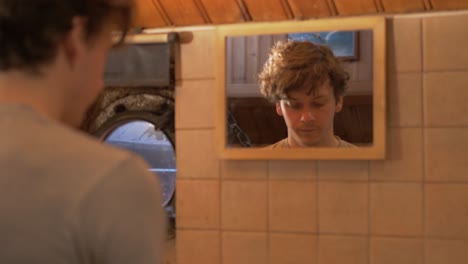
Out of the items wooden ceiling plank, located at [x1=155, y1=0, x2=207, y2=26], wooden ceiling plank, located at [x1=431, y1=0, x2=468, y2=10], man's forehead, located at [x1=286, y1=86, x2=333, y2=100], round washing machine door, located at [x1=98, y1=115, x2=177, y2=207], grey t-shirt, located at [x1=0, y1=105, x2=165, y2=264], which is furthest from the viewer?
round washing machine door, located at [x1=98, y1=115, x2=177, y2=207]

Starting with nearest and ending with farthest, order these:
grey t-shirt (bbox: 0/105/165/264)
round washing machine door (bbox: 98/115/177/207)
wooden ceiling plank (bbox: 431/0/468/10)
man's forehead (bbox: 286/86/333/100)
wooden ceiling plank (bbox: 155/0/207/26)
→ 1. grey t-shirt (bbox: 0/105/165/264)
2. wooden ceiling plank (bbox: 431/0/468/10)
3. man's forehead (bbox: 286/86/333/100)
4. wooden ceiling plank (bbox: 155/0/207/26)
5. round washing machine door (bbox: 98/115/177/207)

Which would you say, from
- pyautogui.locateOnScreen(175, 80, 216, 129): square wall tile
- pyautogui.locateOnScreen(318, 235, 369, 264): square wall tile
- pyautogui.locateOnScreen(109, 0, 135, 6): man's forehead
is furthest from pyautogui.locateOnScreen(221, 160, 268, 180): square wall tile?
pyautogui.locateOnScreen(109, 0, 135, 6): man's forehead

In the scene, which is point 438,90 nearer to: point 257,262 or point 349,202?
point 349,202

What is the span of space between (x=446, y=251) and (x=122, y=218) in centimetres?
124

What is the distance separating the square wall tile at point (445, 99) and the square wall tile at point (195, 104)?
62 cm

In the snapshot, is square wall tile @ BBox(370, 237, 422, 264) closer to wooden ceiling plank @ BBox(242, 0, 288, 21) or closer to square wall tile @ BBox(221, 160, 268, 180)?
square wall tile @ BBox(221, 160, 268, 180)

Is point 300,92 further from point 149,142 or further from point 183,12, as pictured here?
point 149,142

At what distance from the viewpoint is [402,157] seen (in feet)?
5.30

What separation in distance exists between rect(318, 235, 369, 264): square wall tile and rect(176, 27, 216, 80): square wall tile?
0.61 meters

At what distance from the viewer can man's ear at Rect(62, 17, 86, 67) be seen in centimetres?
61

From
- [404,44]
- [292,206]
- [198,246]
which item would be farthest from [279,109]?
[198,246]

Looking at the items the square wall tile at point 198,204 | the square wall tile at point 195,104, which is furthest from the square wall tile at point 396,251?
the square wall tile at point 195,104

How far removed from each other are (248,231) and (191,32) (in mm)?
640

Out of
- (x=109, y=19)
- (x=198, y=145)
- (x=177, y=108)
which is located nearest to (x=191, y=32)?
(x=177, y=108)
